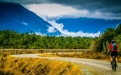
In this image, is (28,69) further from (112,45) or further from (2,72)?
(112,45)

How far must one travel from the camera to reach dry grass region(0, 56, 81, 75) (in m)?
21.8

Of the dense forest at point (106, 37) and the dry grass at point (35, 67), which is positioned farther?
the dense forest at point (106, 37)

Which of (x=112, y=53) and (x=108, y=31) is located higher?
(x=108, y=31)

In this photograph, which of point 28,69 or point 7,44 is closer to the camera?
point 28,69

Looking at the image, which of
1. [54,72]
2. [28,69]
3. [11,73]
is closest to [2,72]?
[11,73]

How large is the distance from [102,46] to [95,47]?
194 centimetres

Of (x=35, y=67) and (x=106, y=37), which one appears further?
(x=106, y=37)

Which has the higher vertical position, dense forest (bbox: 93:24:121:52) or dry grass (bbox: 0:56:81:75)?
dense forest (bbox: 93:24:121:52)

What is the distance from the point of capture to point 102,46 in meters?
43.5

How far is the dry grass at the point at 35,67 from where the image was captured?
21.8 meters

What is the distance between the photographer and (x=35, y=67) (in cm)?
2806

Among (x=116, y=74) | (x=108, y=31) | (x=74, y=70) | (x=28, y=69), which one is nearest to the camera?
(x=116, y=74)

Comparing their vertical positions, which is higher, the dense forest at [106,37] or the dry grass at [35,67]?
the dense forest at [106,37]

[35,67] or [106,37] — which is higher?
[106,37]
